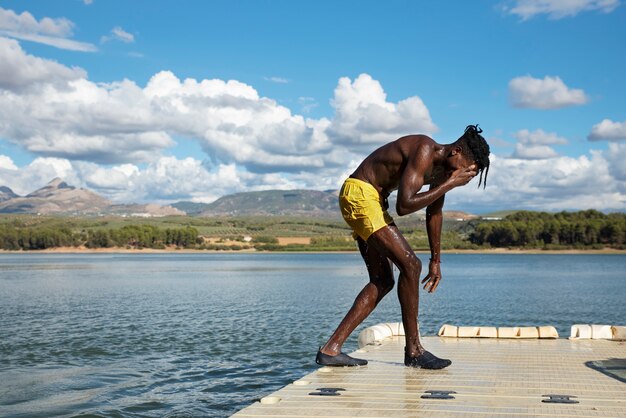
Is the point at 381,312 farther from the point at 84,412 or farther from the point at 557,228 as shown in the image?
the point at 557,228

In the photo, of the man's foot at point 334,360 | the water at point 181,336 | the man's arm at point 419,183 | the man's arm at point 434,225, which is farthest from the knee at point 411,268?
the water at point 181,336

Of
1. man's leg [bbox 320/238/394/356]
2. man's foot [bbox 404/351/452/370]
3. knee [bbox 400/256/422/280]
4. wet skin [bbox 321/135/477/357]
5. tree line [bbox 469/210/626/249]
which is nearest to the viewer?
wet skin [bbox 321/135/477/357]

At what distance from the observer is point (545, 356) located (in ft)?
33.2

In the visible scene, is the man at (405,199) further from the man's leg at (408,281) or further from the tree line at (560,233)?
the tree line at (560,233)

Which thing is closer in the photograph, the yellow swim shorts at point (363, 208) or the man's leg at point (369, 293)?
the yellow swim shorts at point (363, 208)

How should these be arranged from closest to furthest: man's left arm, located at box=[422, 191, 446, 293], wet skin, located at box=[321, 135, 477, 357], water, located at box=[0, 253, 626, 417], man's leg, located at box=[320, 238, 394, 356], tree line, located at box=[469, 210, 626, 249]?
wet skin, located at box=[321, 135, 477, 357], man's left arm, located at box=[422, 191, 446, 293], man's leg, located at box=[320, 238, 394, 356], water, located at box=[0, 253, 626, 417], tree line, located at box=[469, 210, 626, 249]

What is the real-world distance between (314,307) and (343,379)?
86.5 ft

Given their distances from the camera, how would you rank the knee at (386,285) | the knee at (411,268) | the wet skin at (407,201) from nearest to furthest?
the wet skin at (407,201) → the knee at (411,268) → the knee at (386,285)

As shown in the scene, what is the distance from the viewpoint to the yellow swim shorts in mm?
8375

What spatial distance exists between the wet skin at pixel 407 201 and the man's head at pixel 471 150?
1cm

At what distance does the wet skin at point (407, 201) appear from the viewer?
813 cm

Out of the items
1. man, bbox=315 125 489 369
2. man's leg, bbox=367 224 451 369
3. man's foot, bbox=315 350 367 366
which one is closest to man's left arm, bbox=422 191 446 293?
man, bbox=315 125 489 369

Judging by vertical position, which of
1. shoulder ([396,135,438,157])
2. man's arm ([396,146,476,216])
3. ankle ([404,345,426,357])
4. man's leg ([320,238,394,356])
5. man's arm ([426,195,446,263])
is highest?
shoulder ([396,135,438,157])

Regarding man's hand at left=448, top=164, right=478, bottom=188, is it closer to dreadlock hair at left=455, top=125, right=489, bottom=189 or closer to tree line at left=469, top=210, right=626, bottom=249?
dreadlock hair at left=455, top=125, right=489, bottom=189
